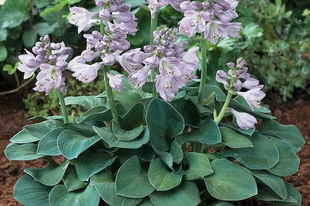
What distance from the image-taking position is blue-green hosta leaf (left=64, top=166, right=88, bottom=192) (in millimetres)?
2246

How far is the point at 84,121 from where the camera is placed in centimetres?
236

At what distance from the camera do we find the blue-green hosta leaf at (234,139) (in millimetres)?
2260

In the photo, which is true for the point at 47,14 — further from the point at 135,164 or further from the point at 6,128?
the point at 135,164

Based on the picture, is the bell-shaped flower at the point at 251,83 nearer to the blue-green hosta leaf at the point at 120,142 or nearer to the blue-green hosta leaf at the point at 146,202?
the blue-green hosta leaf at the point at 120,142

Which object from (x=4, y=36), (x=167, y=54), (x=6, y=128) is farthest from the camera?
(x=4, y=36)

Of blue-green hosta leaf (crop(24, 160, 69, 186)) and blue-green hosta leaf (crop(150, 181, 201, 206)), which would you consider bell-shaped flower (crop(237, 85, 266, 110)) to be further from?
blue-green hosta leaf (crop(24, 160, 69, 186))

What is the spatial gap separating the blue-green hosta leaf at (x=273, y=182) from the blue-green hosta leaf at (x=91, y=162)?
588 mm

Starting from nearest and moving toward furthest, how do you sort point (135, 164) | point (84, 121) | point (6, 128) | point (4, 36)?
point (135, 164)
point (84, 121)
point (6, 128)
point (4, 36)

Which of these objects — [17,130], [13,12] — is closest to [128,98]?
[17,130]

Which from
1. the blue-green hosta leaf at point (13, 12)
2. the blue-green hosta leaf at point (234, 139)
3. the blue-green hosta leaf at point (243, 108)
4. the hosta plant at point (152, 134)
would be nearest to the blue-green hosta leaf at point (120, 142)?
the hosta plant at point (152, 134)

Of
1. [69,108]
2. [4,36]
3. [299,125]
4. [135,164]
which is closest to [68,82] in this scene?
[69,108]

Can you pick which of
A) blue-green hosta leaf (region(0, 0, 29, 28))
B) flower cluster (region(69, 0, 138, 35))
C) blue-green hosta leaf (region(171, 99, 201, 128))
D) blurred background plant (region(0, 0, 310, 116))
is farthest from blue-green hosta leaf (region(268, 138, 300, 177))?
blue-green hosta leaf (region(0, 0, 29, 28))

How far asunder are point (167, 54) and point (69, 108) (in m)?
1.90

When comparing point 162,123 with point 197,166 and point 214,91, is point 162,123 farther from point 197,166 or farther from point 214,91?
point 214,91
